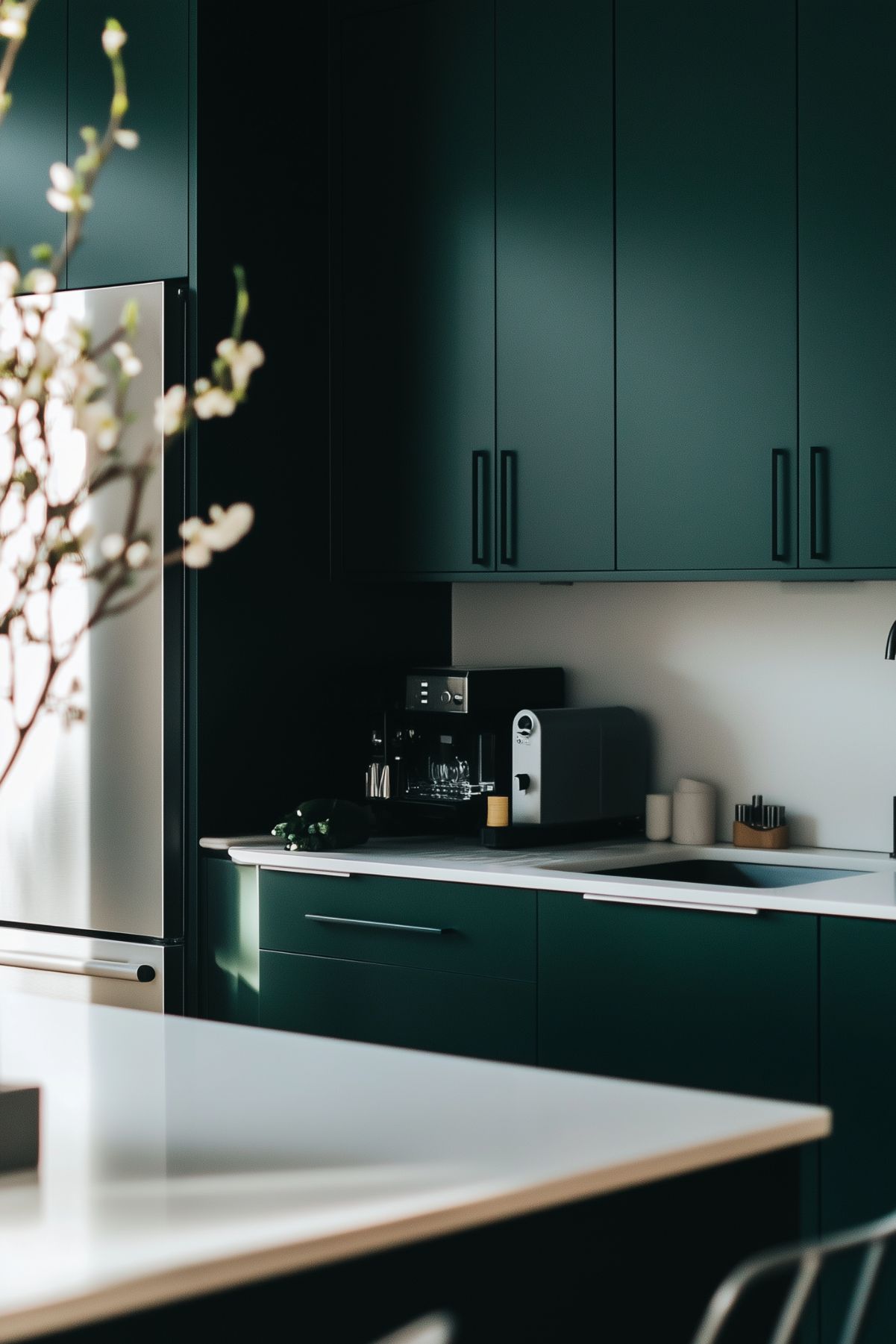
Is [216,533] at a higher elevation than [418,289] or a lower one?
Answer: lower

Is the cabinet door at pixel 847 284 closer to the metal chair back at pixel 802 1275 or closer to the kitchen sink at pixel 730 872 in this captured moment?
the kitchen sink at pixel 730 872

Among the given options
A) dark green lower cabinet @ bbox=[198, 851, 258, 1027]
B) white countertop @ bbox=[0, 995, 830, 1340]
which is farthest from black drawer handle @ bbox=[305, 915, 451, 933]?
white countertop @ bbox=[0, 995, 830, 1340]

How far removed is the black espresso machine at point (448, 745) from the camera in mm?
3787

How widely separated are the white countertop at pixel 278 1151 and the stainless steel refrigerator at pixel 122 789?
1.62 m

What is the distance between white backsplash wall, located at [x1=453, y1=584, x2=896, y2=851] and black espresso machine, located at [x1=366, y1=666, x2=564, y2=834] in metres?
0.19

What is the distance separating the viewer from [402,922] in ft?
11.3

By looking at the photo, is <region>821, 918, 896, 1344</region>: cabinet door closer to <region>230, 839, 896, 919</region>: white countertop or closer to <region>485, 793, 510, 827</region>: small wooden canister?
<region>230, 839, 896, 919</region>: white countertop

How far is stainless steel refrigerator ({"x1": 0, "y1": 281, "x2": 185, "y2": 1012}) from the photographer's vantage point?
3.69m

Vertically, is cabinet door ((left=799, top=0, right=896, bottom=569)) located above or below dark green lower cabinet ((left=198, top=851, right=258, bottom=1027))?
above

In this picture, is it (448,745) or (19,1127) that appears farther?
(448,745)

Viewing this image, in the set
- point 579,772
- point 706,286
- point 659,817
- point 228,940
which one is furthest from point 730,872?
point 706,286

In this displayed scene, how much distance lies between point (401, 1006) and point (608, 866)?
0.48m

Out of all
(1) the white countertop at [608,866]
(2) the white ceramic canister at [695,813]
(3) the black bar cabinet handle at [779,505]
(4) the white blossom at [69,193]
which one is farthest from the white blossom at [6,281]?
(2) the white ceramic canister at [695,813]

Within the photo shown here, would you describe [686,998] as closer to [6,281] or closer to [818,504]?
[818,504]
